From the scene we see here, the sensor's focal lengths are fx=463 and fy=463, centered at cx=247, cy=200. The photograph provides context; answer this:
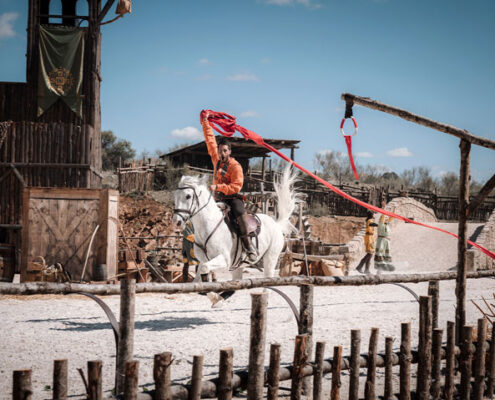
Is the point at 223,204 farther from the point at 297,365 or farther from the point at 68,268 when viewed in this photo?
the point at 68,268

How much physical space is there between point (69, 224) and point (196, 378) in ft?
27.0

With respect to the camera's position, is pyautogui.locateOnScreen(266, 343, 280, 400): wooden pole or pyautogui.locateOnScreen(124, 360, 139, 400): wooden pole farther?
pyautogui.locateOnScreen(266, 343, 280, 400): wooden pole

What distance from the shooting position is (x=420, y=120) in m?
4.42

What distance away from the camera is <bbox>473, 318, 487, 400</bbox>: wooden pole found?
4027 mm

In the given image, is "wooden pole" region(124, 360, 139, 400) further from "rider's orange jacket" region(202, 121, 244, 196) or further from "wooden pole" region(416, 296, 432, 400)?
"rider's orange jacket" region(202, 121, 244, 196)

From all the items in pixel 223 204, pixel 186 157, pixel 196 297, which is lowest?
pixel 196 297

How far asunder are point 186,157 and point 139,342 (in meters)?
24.5

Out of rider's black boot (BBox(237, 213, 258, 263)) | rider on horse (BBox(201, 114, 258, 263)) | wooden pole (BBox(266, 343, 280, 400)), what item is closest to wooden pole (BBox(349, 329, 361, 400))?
wooden pole (BBox(266, 343, 280, 400))

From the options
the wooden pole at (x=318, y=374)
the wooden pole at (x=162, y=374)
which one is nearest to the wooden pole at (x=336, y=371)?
the wooden pole at (x=318, y=374)

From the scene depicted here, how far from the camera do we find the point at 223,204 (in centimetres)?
710

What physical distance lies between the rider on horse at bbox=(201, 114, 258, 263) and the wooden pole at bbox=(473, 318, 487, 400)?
372cm

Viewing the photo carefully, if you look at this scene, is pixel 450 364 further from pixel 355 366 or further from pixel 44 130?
pixel 44 130

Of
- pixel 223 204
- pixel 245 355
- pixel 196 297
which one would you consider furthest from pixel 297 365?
pixel 196 297

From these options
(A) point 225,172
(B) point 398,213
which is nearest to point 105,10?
(A) point 225,172
